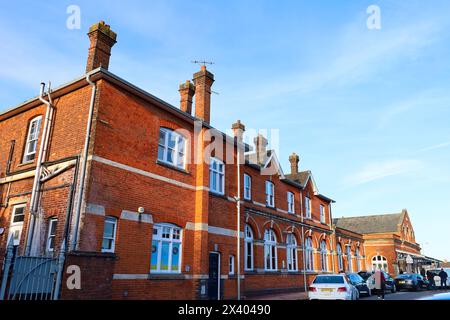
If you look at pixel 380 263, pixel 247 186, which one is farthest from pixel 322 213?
pixel 380 263

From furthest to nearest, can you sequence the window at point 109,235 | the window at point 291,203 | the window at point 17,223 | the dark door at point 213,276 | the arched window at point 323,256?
the arched window at point 323,256 < the window at point 291,203 < the dark door at point 213,276 < the window at point 17,223 < the window at point 109,235

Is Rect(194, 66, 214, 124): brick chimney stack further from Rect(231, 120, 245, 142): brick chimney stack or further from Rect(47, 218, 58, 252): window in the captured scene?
Rect(47, 218, 58, 252): window

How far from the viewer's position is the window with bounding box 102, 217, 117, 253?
12.5 metres

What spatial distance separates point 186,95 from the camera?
63.4 feet

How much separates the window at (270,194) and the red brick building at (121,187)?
5.29 m

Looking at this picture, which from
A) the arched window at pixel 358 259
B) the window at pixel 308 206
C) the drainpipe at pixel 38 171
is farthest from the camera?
the arched window at pixel 358 259

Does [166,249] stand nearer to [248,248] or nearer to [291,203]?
[248,248]

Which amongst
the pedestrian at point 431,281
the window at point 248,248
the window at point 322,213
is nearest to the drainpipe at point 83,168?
the window at point 248,248

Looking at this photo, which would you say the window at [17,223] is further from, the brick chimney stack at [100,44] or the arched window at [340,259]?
the arched window at [340,259]

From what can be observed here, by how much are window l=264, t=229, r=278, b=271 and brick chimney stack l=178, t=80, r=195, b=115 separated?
1038 centimetres

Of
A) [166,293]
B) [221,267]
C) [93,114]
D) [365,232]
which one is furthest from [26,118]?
[365,232]

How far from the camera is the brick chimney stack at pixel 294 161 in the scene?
108 feet
